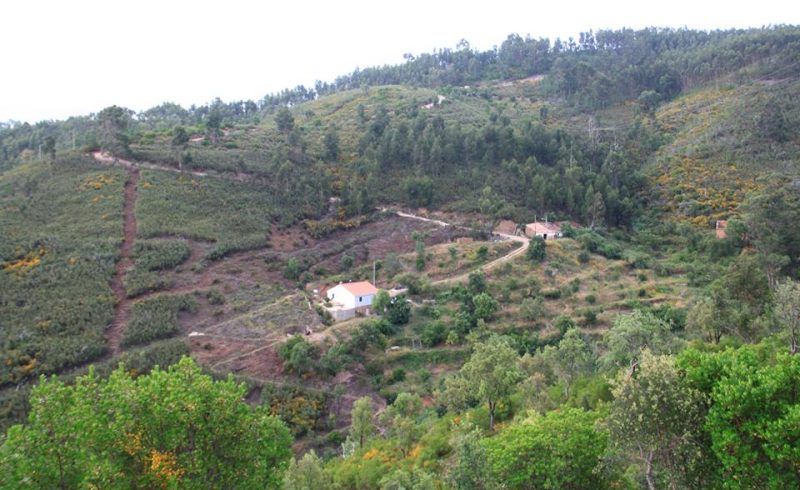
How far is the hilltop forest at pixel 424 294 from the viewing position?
11172 mm

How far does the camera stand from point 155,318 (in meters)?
37.5

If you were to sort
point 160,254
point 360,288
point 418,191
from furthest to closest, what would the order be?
point 418,191 → point 160,254 → point 360,288

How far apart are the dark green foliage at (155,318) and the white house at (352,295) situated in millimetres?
10672

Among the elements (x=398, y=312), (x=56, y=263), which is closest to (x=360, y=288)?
(x=398, y=312)

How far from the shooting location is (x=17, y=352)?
31.9 m

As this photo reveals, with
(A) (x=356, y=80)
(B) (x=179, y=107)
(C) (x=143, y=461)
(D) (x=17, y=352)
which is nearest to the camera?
(C) (x=143, y=461)

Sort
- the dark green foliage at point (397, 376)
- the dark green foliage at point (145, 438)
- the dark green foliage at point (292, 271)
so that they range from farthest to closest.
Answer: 1. the dark green foliage at point (292, 271)
2. the dark green foliage at point (397, 376)
3. the dark green foliage at point (145, 438)

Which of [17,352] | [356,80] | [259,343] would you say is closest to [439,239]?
[259,343]

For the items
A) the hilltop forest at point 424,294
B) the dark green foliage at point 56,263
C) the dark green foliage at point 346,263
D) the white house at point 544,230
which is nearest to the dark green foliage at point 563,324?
the hilltop forest at point 424,294

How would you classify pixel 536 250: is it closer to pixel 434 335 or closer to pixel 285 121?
pixel 434 335

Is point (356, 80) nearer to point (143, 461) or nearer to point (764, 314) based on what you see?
point (764, 314)

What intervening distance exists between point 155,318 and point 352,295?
46.8ft

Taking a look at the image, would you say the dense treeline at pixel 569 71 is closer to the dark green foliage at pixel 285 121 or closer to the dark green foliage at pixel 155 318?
the dark green foliage at pixel 285 121

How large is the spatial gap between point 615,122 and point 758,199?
4728 cm
